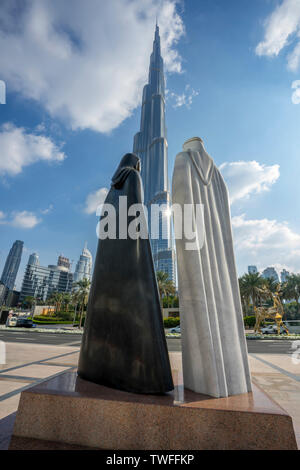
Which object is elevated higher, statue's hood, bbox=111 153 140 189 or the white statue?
statue's hood, bbox=111 153 140 189

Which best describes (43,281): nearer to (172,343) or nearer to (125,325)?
(172,343)

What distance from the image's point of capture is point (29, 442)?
2.21 meters

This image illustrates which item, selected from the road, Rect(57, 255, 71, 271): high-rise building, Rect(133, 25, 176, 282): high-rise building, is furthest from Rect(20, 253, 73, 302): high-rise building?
the road

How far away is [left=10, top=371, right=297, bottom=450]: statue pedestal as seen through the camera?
2002mm

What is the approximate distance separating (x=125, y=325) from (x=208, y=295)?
115 centimetres

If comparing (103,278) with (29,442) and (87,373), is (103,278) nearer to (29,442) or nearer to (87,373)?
(87,373)

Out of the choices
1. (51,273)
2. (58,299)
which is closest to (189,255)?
(58,299)

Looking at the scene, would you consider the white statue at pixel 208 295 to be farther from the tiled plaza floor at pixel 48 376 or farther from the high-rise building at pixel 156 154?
the high-rise building at pixel 156 154

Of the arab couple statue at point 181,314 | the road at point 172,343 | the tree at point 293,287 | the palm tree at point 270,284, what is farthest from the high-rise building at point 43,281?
the arab couple statue at point 181,314

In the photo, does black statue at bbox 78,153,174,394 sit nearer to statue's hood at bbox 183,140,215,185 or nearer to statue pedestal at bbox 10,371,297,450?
statue pedestal at bbox 10,371,297,450

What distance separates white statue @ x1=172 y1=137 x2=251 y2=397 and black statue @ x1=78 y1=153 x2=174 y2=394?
39cm

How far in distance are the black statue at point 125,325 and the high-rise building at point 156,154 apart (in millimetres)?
117395

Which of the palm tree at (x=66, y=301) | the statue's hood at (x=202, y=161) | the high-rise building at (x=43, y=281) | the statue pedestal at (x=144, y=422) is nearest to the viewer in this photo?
the statue pedestal at (x=144, y=422)

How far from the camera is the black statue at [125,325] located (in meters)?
2.68
